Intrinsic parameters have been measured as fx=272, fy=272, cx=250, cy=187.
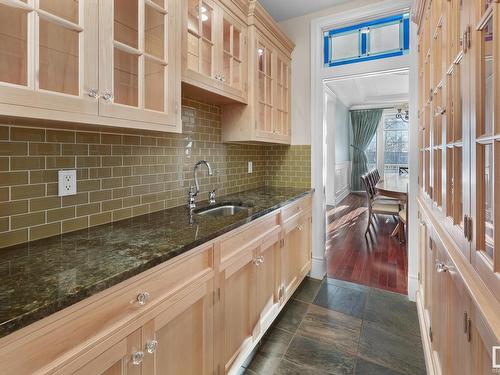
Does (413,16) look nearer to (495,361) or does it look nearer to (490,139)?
(490,139)

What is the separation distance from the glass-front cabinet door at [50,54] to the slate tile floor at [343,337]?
1683 millimetres

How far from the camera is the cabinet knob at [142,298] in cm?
90

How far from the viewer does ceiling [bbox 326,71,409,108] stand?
5.46 meters

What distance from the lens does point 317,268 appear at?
2854mm

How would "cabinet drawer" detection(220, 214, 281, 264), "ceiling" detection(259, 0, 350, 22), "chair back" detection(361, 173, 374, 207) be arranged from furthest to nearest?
1. "chair back" detection(361, 173, 374, 207)
2. "ceiling" detection(259, 0, 350, 22)
3. "cabinet drawer" detection(220, 214, 281, 264)

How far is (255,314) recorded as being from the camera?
5.65ft

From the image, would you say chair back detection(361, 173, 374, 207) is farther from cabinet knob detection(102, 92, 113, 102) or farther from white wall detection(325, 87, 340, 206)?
cabinet knob detection(102, 92, 113, 102)

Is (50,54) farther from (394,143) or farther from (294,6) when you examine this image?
(394,143)

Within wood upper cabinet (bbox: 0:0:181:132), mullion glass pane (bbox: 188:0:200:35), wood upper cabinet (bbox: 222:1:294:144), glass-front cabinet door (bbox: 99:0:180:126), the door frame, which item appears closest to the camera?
wood upper cabinet (bbox: 0:0:181:132)

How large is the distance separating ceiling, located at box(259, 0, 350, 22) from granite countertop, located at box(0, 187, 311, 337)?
2187 millimetres

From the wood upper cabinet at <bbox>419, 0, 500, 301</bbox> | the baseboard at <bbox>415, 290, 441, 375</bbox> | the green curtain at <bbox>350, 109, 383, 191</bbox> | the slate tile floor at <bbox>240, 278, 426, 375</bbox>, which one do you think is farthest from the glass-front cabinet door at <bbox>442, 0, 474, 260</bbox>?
the green curtain at <bbox>350, 109, 383, 191</bbox>

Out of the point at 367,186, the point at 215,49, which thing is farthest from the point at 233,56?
the point at 367,186

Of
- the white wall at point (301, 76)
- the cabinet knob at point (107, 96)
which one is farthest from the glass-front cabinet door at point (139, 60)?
the white wall at point (301, 76)

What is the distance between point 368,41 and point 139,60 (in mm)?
2283
